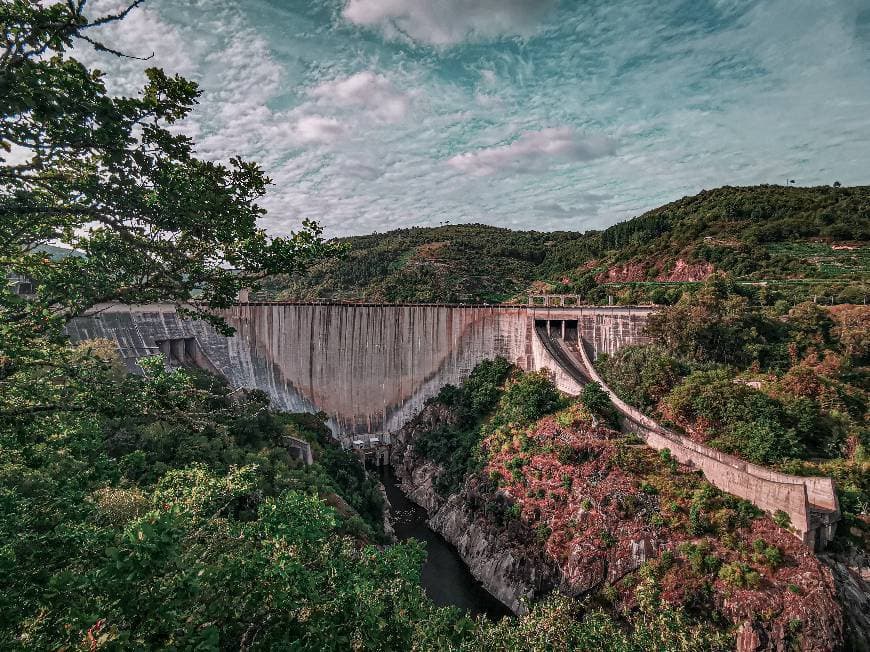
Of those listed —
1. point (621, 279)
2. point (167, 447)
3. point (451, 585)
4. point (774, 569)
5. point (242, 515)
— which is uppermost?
point (621, 279)

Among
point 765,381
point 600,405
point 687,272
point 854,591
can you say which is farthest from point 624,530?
point 687,272

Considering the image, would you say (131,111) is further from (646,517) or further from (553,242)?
(553,242)

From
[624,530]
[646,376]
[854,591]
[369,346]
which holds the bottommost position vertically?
[854,591]

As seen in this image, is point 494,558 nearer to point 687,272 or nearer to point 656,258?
point 687,272

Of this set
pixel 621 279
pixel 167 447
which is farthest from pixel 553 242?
pixel 167 447

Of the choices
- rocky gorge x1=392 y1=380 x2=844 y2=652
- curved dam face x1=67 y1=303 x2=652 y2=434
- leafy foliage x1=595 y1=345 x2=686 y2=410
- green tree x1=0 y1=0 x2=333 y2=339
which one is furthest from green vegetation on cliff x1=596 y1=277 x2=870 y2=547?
green tree x1=0 y1=0 x2=333 y2=339

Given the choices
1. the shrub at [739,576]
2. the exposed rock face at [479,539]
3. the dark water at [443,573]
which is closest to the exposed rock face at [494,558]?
the exposed rock face at [479,539]
